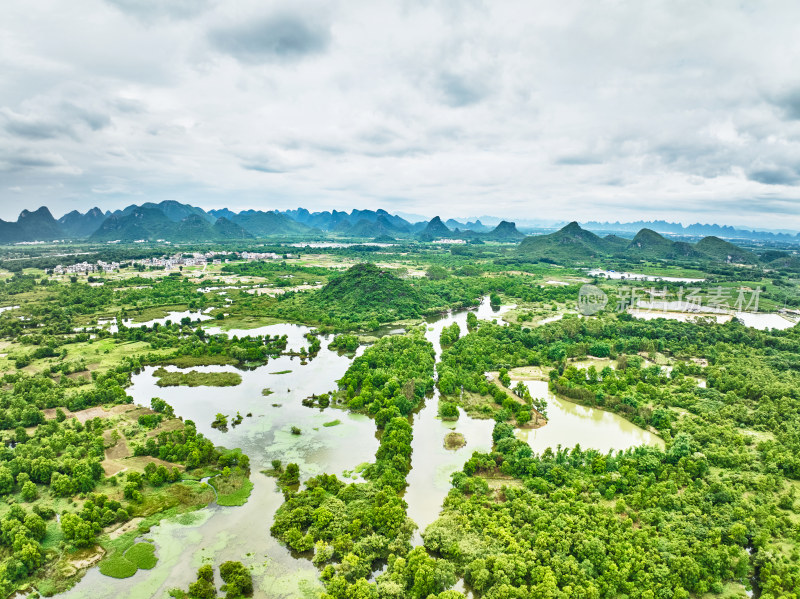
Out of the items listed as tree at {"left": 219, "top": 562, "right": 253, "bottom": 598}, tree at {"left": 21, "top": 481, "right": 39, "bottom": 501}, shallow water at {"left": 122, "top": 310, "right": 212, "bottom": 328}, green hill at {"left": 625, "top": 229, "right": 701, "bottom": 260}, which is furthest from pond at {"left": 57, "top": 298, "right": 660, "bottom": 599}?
green hill at {"left": 625, "top": 229, "right": 701, "bottom": 260}

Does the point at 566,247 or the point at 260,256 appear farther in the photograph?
the point at 566,247

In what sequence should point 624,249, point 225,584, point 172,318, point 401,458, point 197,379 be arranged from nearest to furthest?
1. point 225,584
2. point 401,458
3. point 197,379
4. point 172,318
5. point 624,249

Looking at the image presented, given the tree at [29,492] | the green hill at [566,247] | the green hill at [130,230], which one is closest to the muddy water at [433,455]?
the tree at [29,492]

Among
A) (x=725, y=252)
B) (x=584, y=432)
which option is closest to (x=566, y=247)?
(x=725, y=252)

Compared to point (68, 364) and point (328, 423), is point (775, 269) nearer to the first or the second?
point (328, 423)

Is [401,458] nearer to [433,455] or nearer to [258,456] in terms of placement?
[433,455]

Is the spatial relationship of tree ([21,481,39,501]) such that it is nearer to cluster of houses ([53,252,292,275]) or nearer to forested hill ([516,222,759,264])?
→ cluster of houses ([53,252,292,275])

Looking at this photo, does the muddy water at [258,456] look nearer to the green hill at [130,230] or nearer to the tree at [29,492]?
the tree at [29,492]

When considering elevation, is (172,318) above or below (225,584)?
above
